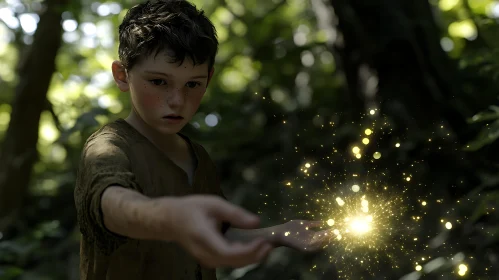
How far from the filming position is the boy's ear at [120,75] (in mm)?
1892

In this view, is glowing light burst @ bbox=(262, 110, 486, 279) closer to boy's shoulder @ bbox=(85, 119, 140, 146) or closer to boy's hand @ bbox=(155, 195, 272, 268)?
boy's shoulder @ bbox=(85, 119, 140, 146)

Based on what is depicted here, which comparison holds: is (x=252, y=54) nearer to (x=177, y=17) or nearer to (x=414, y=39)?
(x=414, y=39)

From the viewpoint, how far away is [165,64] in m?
1.73

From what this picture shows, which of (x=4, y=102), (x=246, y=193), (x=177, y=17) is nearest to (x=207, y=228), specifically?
(x=177, y=17)

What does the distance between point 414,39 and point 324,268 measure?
168 cm

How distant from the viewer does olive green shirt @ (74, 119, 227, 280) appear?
5.16 feet

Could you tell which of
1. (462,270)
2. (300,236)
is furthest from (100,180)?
(462,270)

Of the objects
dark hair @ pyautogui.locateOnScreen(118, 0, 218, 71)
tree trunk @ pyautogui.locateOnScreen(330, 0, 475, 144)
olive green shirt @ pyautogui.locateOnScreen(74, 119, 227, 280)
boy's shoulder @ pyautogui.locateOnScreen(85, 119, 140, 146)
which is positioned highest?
tree trunk @ pyautogui.locateOnScreen(330, 0, 475, 144)

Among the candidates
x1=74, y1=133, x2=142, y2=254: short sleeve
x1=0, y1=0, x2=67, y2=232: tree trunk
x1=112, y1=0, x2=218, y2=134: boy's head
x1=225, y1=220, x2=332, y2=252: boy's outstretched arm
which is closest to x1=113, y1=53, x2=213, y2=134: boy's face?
x1=112, y1=0, x2=218, y2=134: boy's head

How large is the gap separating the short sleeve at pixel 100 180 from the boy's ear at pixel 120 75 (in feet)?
0.76

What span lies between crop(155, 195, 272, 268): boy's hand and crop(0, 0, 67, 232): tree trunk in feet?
13.9

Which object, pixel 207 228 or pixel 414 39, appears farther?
pixel 414 39

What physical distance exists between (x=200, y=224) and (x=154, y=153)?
2.29ft

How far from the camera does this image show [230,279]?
333 centimetres
